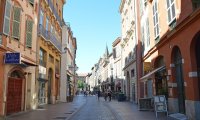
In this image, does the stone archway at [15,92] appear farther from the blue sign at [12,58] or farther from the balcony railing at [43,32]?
the balcony railing at [43,32]

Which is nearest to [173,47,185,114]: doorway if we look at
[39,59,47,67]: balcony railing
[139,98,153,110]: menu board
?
[139,98,153,110]: menu board

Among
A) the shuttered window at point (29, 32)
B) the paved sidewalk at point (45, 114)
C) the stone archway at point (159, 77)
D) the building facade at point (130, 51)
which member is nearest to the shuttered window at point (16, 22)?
the shuttered window at point (29, 32)

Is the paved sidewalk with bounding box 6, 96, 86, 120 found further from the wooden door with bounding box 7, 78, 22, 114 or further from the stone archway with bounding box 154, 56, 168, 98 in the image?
the stone archway with bounding box 154, 56, 168, 98

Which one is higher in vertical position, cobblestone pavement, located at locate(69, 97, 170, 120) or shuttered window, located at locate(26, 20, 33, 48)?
shuttered window, located at locate(26, 20, 33, 48)

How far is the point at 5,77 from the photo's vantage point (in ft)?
47.9

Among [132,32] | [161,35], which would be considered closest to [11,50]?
[161,35]

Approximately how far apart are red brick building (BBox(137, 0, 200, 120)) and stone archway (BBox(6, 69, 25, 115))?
380 inches

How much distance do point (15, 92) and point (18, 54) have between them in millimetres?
3404

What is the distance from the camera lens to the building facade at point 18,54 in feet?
46.9

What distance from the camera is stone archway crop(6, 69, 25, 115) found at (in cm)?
1552

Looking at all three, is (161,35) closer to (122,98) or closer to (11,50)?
(11,50)

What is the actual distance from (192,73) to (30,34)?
1211cm

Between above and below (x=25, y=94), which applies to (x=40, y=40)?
above

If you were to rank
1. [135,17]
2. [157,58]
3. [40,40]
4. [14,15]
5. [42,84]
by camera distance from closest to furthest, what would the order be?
[14,15], [157,58], [40,40], [42,84], [135,17]
